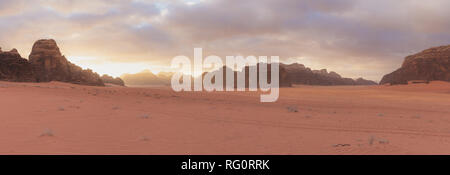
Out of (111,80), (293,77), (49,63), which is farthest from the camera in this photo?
(293,77)

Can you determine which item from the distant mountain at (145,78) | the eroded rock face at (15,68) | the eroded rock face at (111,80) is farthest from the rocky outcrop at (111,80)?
the distant mountain at (145,78)

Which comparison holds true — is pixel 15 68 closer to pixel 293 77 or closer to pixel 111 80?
pixel 111 80

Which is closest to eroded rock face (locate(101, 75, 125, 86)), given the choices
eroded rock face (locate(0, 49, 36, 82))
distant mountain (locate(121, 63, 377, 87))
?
distant mountain (locate(121, 63, 377, 87))

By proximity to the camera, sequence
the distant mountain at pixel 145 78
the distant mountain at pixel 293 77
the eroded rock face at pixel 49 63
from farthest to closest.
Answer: the distant mountain at pixel 145 78 → the distant mountain at pixel 293 77 → the eroded rock face at pixel 49 63

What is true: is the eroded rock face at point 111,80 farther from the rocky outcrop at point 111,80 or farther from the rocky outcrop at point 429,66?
the rocky outcrop at point 429,66

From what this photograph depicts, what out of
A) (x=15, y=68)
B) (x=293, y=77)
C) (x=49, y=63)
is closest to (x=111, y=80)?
(x=49, y=63)

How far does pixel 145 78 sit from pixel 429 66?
6300 inches

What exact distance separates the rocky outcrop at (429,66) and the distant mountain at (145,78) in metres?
139

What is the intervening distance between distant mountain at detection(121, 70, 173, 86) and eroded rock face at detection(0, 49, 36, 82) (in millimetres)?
130916

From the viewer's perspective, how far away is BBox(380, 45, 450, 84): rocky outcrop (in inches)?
1870

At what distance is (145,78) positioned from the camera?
7047 inches

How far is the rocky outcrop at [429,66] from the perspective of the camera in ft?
156

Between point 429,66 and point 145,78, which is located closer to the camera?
point 429,66
